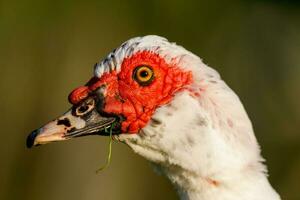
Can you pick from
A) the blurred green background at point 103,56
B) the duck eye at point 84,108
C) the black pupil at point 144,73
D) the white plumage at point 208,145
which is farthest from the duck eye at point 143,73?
the blurred green background at point 103,56

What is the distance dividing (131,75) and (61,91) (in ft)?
16.5

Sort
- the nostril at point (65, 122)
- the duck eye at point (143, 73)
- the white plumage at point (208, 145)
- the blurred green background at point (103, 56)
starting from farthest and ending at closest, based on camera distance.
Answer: the blurred green background at point (103, 56) → the duck eye at point (143, 73) → the nostril at point (65, 122) → the white plumage at point (208, 145)

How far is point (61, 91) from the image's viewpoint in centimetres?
1043

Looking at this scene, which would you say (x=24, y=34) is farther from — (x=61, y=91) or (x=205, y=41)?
(x=205, y=41)

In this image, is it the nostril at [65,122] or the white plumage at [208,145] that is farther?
the nostril at [65,122]

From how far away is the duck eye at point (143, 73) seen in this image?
5477mm

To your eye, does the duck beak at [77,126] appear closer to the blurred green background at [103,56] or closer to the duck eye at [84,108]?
the duck eye at [84,108]

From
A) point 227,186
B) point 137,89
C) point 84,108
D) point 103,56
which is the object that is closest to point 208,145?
point 227,186

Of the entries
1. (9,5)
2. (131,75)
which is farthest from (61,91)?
(131,75)

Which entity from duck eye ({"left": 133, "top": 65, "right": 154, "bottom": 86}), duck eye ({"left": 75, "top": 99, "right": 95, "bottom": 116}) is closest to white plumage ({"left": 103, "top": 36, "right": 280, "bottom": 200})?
duck eye ({"left": 133, "top": 65, "right": 154, "bottom": 86})

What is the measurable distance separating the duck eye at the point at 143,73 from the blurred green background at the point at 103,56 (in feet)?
15.7

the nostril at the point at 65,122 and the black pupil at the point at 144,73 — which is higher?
the black pupil at the point at 144,73

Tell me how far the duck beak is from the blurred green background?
191 inches

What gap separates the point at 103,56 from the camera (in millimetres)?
10359
